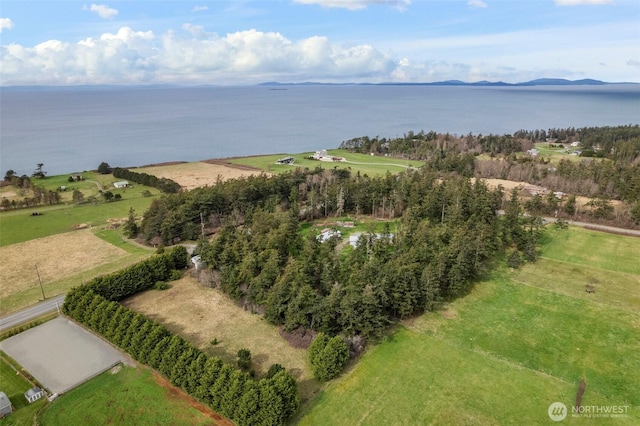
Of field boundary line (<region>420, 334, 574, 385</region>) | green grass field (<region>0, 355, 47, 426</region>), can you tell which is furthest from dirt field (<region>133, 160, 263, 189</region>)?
field boundary line (<region>420, 334, 574, 385</region>)

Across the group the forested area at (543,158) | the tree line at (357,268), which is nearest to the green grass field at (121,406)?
the tree line at (357,268)

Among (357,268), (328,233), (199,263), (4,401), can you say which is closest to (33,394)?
(4,401)

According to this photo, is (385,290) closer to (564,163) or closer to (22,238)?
(22,238)

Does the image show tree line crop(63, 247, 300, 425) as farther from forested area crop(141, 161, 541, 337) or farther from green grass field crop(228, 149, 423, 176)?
green grass field crop(228, 149, 423, 176)

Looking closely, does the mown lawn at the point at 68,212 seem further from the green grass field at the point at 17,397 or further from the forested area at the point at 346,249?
the green grass field at the point at 17,397

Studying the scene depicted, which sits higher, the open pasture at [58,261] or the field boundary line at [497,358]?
the field boundary line at [497,358]

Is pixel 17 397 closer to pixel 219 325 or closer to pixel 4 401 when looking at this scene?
pixel 4 401

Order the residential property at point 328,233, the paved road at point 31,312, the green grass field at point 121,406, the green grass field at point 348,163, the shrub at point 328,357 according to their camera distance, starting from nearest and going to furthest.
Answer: the green grass field at point 121,406 < the shrub at point 328,357 < the paved road at point 31,312 < the residential property at point 328,233 < the green grass field at point 348,163

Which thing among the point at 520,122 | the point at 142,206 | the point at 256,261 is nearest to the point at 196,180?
the point at 142,206
